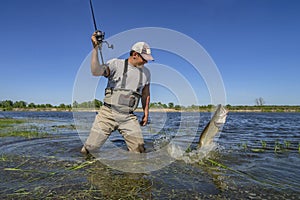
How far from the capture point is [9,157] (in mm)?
5766


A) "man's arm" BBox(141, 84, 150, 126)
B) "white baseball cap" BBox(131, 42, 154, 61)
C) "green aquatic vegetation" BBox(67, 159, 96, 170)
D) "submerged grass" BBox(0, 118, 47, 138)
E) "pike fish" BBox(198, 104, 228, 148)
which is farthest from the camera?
"submerged grass" BBox(0, 118, 47, 138)

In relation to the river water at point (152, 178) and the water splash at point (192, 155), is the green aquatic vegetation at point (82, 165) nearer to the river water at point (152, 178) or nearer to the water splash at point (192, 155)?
the river water at point (152, 178)

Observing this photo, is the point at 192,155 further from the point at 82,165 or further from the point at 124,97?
the point at 82,165

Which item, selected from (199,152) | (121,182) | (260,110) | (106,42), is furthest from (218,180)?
(260,110)

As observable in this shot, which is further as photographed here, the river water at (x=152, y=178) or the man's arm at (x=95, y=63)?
the man's arm at (x=95, y=63)

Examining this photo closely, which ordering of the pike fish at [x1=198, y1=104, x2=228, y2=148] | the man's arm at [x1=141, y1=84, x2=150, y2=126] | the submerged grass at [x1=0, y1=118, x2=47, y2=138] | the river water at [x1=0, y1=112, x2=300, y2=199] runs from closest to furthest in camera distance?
the river water at [x1=0, y1=112, x2=300, y2=199], the man's arm at [x1=141, y1=84, x2=150, y2=126], the pike fish at [x1=198, y1=104, x2=228, y2=148], the submerged grass at [x1=0, y1=118, x2=47, y2=138]

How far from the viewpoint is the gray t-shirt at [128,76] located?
5.45 metres

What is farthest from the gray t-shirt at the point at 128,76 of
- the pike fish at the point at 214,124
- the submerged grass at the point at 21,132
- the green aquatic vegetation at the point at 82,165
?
the submerged grass at the point at 21,132

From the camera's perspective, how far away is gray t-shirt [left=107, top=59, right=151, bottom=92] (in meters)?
5.45

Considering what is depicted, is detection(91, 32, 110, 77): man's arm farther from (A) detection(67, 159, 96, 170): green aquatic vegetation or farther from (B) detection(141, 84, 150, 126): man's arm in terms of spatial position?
(A) detection(67, 159, 96, 170): green aquatic vegetation

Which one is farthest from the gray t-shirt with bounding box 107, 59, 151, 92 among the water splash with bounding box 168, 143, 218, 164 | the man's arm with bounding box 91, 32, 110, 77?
the water splash with bounding box 168, 143, 218, 164

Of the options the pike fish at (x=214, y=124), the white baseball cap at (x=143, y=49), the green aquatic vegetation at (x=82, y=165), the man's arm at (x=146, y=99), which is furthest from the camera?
the pike fish at (x=214, y=124)

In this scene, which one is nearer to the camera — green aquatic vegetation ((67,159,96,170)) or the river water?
the river water

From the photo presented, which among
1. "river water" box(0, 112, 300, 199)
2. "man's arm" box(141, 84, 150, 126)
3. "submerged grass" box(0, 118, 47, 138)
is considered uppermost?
"man's arm" box(141, 84, 150, 126)
